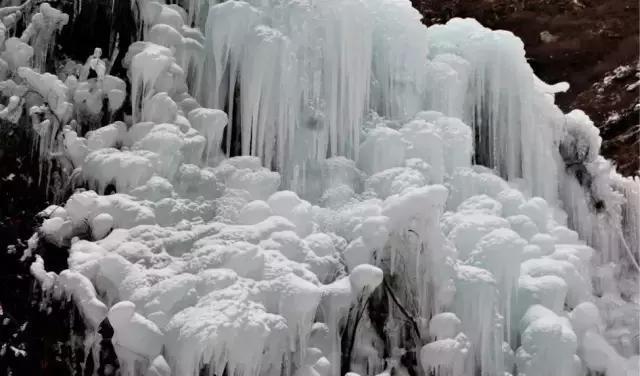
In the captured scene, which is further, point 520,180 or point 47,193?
point 520,180

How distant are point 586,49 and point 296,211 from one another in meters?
4.09

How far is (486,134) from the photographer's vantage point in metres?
5.39

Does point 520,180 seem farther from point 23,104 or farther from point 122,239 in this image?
point 23,104

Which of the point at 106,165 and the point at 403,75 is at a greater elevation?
the point at 403,75

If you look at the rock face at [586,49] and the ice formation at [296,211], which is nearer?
the ice formation at [296,211]

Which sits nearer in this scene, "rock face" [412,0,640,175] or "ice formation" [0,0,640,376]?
"ice formation" [0,0,640,376]

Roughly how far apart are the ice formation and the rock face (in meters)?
1.89

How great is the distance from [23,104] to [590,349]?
3429 millimetres

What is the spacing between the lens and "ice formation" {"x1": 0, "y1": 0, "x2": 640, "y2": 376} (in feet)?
11.3

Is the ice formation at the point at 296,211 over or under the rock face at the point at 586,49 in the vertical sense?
under

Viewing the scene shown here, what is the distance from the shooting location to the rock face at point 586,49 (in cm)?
666

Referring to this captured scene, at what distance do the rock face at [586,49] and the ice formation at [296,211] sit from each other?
189 centimetres

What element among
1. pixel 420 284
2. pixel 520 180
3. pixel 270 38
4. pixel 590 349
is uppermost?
pixel 270 38

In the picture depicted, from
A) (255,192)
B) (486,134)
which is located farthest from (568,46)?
(255,192)
